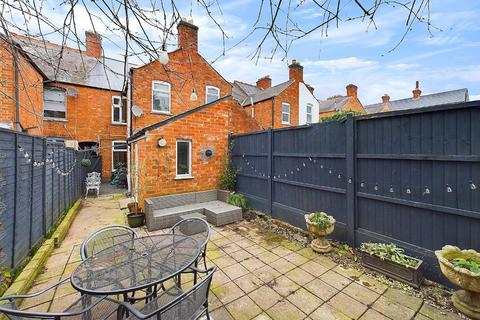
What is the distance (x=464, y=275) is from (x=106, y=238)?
4.34m

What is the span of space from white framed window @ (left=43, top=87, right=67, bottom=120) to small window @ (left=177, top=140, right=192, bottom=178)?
10242mm

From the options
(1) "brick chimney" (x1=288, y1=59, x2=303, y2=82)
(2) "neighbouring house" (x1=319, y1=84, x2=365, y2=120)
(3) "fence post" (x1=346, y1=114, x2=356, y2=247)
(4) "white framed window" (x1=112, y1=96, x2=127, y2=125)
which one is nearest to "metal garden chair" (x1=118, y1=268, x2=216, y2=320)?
(3) "fence post" (x1=346, y1=114, x2=356, y2=247)

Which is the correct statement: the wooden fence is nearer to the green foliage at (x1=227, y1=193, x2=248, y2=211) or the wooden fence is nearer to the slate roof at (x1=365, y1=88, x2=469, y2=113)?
the green foliage at (x1=227, y1=193, x2=248, y2=211)

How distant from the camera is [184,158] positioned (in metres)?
6.63

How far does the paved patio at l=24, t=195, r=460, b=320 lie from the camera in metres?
2.56

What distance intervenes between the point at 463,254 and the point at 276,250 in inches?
105

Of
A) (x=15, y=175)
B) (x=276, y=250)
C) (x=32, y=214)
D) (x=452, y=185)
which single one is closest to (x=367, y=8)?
(x=452, y=185)

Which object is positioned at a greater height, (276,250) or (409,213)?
(409,213)

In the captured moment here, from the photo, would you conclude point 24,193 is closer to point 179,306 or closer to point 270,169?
point 179,306

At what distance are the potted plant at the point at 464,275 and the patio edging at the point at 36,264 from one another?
17.2 feet

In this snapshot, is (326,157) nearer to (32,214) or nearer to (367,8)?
(367,8)

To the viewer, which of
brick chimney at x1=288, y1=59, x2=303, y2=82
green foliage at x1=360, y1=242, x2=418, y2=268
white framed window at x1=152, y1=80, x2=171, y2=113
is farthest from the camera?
brick chimney at x1=288, y1=59, x2=303, y2=82

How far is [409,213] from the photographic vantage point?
10.9 feet

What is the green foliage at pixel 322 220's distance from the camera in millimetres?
3975
